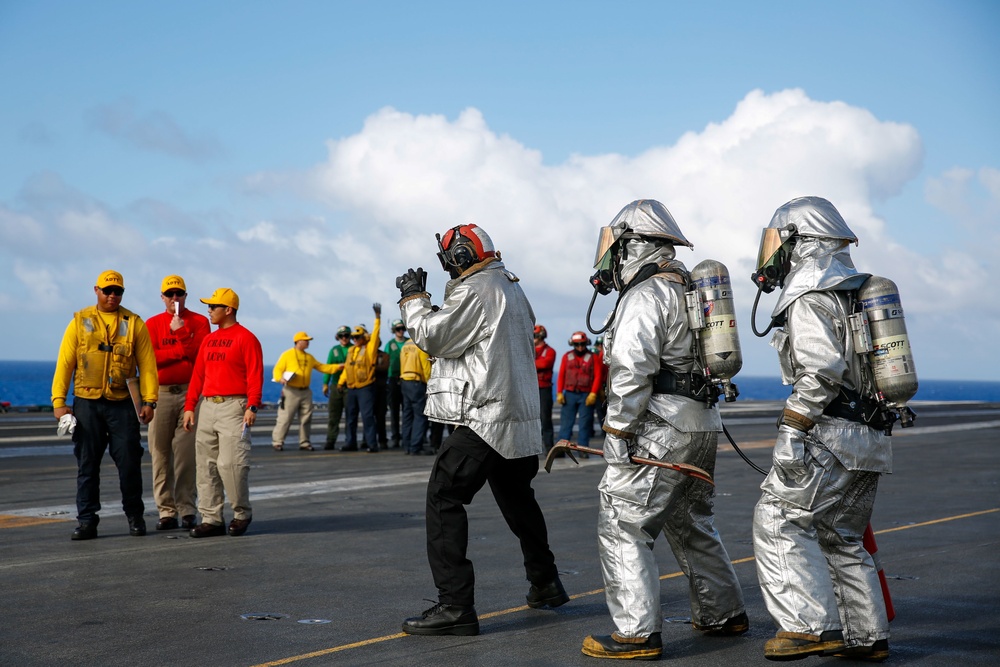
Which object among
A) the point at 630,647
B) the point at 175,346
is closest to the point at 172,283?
the point at 175,346

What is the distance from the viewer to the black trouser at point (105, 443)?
9.03 metres

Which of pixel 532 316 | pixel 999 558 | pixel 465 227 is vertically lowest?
pixel 999 558

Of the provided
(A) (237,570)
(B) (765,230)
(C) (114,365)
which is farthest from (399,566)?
(B) (765,230)

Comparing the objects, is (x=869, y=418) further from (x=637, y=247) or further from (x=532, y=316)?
(x=532, y=316)

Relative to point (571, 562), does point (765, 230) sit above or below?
above

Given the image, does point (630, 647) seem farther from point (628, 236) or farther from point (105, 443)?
point (105, 443)

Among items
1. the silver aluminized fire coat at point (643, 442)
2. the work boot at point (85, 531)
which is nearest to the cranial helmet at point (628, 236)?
the silver aluminized fire coat at point (643, 442)

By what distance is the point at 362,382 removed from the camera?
18.6 m

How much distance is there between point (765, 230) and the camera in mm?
5621

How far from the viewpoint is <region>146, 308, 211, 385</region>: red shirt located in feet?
32.4

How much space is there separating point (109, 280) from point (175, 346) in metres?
0.97

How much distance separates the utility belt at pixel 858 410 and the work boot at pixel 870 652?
106cm

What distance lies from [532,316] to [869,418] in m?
2.09

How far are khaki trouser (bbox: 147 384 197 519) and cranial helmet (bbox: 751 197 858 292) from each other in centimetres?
601
